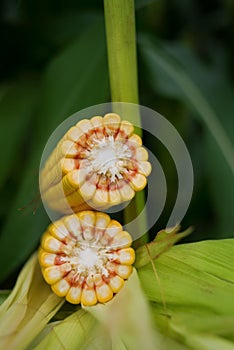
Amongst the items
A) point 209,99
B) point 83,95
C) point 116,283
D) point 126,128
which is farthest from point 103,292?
point 209,99

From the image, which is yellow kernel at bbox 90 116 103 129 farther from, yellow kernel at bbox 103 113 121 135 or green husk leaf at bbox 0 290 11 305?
green husk leaf at bbox 0 290 11 305

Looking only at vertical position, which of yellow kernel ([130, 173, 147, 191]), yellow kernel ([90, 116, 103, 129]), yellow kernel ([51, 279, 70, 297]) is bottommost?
yellow kernel ([51, 279, 70, 297])

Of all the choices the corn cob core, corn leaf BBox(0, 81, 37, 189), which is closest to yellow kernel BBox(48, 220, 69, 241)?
the corn cob core

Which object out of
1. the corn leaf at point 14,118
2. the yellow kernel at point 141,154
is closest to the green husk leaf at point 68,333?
the yellow kernel at point 141,154

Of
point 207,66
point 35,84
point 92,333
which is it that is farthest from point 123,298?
point 207,66

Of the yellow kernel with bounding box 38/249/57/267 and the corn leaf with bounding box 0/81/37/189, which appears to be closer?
the yellow kernel with bounding box 38/249/57/267

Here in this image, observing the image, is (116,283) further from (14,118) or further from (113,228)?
(14,118)
